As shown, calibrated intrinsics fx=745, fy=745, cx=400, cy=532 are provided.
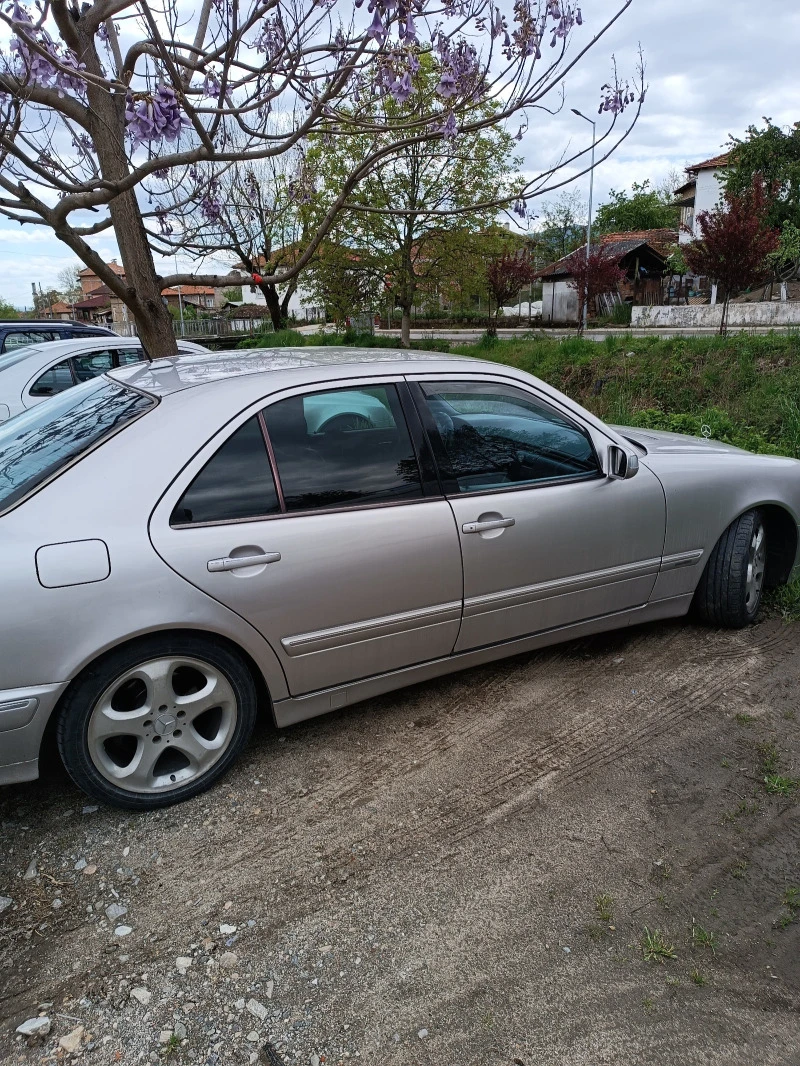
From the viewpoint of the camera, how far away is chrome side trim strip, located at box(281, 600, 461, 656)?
2.76 m

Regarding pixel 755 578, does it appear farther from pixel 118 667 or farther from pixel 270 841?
pixel 118 667

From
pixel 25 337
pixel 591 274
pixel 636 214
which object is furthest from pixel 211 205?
pixel 636 214

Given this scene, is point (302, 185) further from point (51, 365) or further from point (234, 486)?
point (234, 486)

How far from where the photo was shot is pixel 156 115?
11.0 ft

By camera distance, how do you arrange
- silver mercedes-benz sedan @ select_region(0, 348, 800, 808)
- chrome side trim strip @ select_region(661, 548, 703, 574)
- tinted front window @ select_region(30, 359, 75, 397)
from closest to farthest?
silver mercedes-benz sedan @ select_region(0, 348, 800, 808) < chrome side trim strip @ select_region(661, 548, 703, 574) < tinted front window @ select_region(30, 359, 75, 397)

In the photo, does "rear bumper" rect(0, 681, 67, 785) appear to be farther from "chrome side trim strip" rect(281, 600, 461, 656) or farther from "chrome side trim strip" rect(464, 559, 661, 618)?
"chrome side trim strip" rect(464, 559, 661, 618)

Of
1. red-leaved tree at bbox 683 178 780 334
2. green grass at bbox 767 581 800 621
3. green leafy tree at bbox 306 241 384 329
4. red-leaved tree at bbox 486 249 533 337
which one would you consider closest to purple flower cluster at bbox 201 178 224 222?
green grass at bbox 767 581 800 621

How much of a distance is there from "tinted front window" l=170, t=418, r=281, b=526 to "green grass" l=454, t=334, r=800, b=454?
188 inches

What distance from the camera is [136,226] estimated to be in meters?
5.03

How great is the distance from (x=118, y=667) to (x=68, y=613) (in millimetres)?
251

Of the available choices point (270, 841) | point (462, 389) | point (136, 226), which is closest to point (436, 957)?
point (270, 841)

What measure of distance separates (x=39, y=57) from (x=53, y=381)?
4.36m

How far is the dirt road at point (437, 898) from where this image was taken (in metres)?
1.88

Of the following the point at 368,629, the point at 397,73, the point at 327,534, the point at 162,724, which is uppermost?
the point at 397,73
